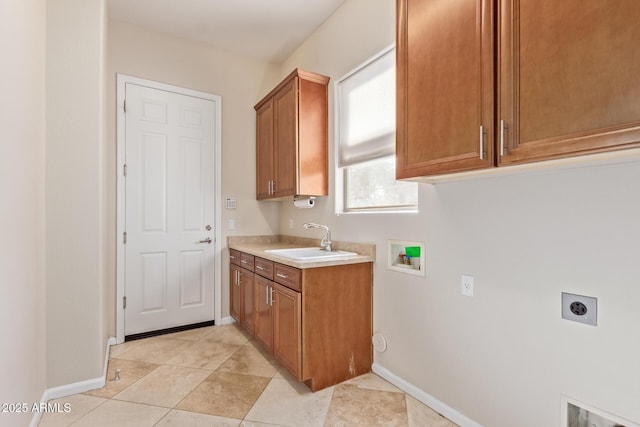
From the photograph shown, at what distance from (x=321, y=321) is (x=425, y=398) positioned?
783 mm

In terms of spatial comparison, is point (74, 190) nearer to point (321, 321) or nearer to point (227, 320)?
point (321, 321)

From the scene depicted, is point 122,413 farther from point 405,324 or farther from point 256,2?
point 256,2

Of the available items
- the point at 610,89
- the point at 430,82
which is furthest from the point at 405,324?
the point at 610,89

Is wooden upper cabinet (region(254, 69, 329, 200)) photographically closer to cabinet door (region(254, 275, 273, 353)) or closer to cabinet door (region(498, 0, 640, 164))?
cabinet door (region(254, 275, 273, 353))

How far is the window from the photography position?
88.4 inches

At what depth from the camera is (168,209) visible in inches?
125

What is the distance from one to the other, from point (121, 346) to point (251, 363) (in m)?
1.30

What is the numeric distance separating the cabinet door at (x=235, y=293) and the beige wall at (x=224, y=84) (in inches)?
3.2

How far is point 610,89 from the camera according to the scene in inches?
37.3

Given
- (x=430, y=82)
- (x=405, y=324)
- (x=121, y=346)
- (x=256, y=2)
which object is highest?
(x=256, y=2)

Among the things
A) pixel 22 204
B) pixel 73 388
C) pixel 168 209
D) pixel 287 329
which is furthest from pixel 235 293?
pixel 22 204

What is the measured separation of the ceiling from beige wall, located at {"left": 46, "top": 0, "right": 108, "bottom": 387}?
34.0 inches

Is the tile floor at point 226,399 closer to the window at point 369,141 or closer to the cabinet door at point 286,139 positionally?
the window at point 369,141

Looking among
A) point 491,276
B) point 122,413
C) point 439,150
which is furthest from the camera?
point 122,413
